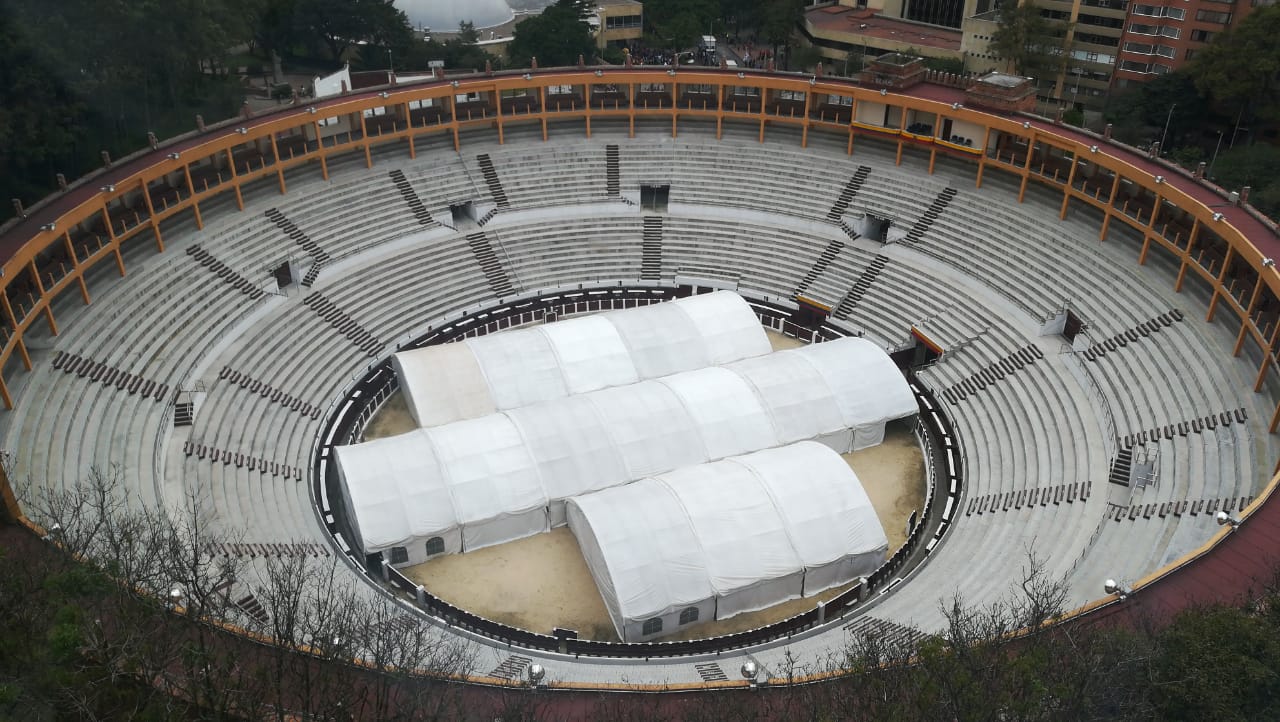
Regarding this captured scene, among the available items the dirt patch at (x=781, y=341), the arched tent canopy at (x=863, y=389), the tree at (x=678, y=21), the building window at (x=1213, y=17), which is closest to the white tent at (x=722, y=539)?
the arched tent canopy at (x=863, y=389)

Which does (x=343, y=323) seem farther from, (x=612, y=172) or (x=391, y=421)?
(x=612, y=172)

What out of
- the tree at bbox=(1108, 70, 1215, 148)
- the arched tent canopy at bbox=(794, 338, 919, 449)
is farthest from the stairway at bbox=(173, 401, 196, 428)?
the tree at bbox=(1108, 70, 1215, 148)

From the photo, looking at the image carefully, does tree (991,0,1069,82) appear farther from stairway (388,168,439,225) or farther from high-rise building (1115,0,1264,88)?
stairway (388,168,439,225)

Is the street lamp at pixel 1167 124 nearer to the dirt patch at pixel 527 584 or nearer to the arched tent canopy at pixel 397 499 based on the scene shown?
the dirt patch at pixel 527 584

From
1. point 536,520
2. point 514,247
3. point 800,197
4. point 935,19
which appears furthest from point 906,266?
point 935,19

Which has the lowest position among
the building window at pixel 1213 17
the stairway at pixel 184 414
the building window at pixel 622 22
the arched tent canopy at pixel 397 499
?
the arched tent canopy at pixel 397 499

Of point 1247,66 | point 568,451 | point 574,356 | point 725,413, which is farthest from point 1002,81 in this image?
point 568,451
